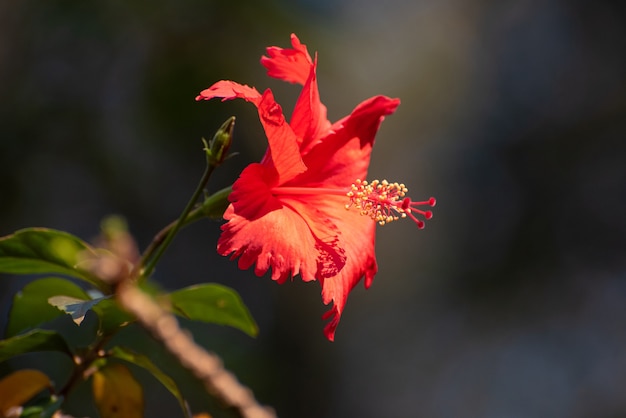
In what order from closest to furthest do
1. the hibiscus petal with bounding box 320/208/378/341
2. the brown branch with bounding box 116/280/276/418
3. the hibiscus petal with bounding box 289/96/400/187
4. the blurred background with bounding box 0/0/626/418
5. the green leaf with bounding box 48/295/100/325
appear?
the brown branch with bounding box 116/280/276/418 < the green leaf with bounding box 48/295/100/325 < the hibiscus petal with bounding box 320/208/378/341 < the hibiscus petal with bounding box 289/96/400/187 < the blurred background with bounding box 0/0/626/418

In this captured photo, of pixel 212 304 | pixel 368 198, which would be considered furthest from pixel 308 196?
pixel 212 304

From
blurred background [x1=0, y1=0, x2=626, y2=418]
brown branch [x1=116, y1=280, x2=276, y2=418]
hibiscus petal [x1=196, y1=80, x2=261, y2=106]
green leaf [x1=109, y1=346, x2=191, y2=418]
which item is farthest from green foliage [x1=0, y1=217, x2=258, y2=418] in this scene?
blurred background [x1=0, y1=0, x2=626, y2=418]

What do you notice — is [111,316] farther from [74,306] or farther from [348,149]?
[348,149]

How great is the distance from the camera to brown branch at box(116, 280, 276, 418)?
42 cm

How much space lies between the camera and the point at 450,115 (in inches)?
174

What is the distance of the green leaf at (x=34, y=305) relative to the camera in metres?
0.87

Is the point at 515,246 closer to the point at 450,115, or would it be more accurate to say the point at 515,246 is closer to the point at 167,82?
the point at 450,115

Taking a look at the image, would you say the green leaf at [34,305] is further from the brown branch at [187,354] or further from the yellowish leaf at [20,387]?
the brown branch at [187,354]

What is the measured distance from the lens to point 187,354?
447mm

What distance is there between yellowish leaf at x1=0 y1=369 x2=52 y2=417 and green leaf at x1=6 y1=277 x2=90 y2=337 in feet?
0.27

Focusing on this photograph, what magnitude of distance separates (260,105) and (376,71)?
12.0 ft

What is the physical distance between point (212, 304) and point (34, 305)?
22 centimetres

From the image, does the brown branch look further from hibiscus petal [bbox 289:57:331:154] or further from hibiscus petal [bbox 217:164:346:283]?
hibiscus petal [bbox 289:57:331:154]

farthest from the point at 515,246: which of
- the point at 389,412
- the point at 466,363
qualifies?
the point at 389,412
